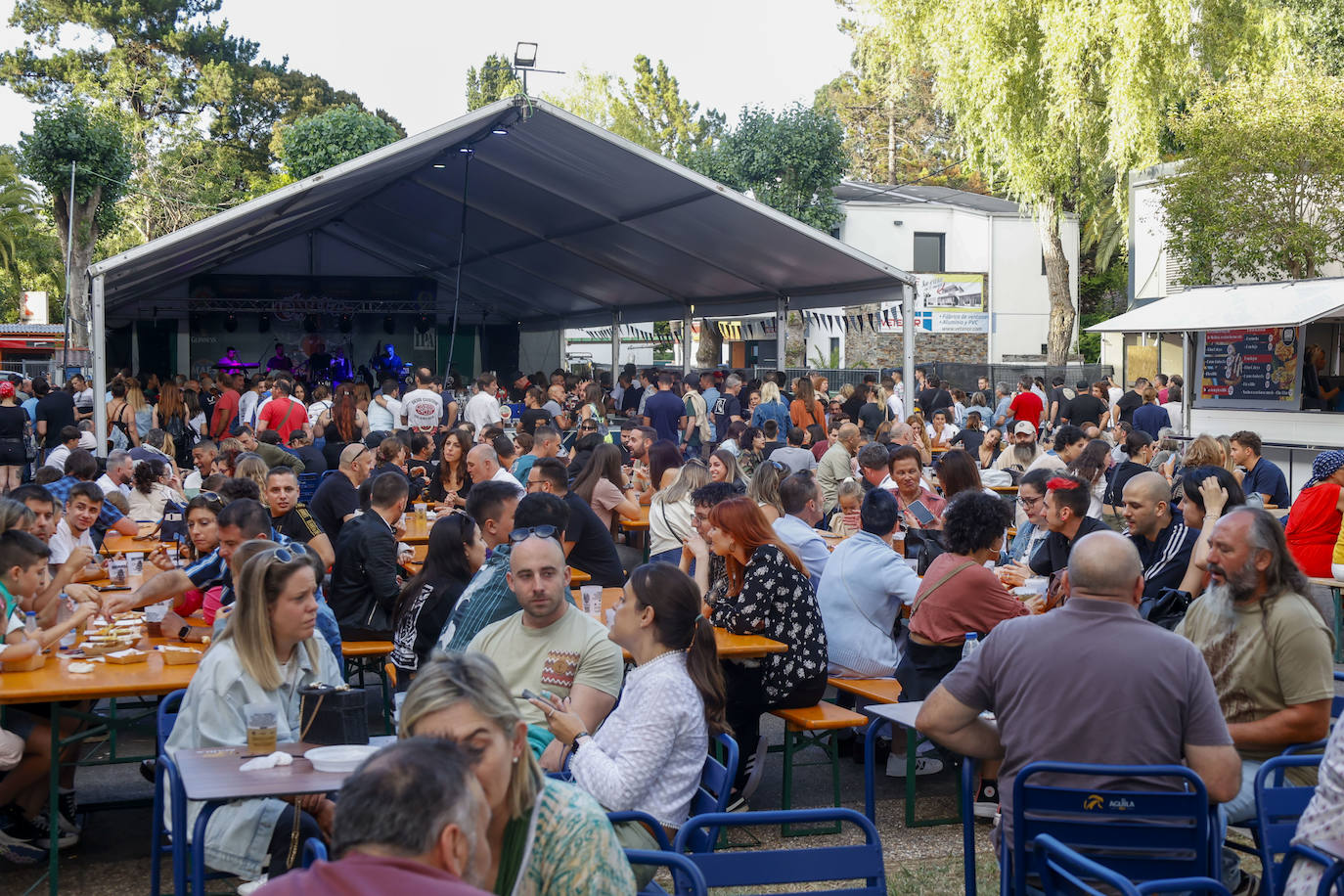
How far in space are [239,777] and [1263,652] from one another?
2974 millimetres

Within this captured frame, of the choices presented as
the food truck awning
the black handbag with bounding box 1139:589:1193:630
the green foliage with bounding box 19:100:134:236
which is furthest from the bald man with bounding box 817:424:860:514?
the green foliage with bounding box 19:100:134:236

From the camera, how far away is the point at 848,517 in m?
7.70

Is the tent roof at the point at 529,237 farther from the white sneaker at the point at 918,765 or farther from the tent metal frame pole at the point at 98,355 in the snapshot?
the white sneaker at the point at 918,765

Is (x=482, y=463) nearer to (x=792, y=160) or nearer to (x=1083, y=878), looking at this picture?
(x=1083, y=878)

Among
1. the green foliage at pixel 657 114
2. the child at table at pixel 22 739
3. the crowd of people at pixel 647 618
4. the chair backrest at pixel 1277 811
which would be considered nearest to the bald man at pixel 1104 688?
the crowd of people at pixel 647 618

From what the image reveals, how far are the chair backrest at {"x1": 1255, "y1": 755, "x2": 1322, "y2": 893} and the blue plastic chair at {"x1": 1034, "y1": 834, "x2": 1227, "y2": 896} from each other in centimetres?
24

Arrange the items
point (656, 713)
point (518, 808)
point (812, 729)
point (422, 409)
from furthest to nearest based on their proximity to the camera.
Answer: point (422, 409), point (812, 729), point (656, 713), point (518, 808)

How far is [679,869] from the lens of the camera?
8.50ft

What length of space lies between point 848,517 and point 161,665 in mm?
4259

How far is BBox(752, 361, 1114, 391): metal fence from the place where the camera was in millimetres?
26516

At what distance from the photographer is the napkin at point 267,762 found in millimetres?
3293

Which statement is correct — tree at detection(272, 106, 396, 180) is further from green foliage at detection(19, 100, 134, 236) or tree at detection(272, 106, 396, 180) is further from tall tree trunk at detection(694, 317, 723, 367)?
tall tree trunk at detection(694, 317, 723, 367)

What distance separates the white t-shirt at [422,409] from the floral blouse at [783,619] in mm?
9107

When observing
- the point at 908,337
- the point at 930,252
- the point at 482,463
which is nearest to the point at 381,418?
the point at 482,463
